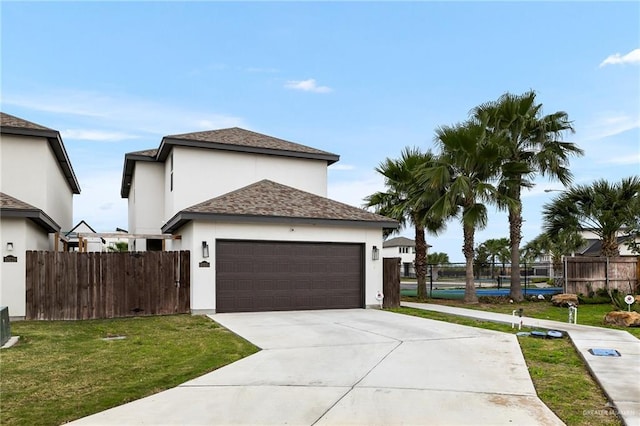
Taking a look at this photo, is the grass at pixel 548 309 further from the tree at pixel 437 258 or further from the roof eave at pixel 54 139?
the tree at pixel 437 258

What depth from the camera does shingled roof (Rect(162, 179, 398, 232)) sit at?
14.5 meters

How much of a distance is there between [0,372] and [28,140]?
11341 mm

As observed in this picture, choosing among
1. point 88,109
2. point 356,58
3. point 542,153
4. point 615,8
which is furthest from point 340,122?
point 615,8

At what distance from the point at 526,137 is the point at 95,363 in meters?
17.6

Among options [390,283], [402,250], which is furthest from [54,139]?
[402,250]

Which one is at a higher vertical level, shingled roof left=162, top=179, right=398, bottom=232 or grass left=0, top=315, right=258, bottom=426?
shingled roof left=162, top=179, right=398, bottom=232

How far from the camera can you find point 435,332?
10.9 metres

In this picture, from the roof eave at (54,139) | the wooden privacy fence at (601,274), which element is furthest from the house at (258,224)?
the wooden privacy fence at (601,274)

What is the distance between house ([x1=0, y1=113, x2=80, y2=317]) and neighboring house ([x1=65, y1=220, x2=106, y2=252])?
3.05 ft

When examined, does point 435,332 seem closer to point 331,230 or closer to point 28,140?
point 331,230

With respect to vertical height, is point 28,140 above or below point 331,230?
above

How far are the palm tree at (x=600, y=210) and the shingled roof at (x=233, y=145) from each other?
31.7ft

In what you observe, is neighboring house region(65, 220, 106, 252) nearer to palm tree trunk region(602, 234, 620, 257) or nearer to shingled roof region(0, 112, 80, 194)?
shingled roof region(0, 112, 80, 194)

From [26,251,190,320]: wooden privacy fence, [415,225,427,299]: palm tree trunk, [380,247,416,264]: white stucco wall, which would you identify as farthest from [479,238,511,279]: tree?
[26,251,190,320]: wooden privacy fence
